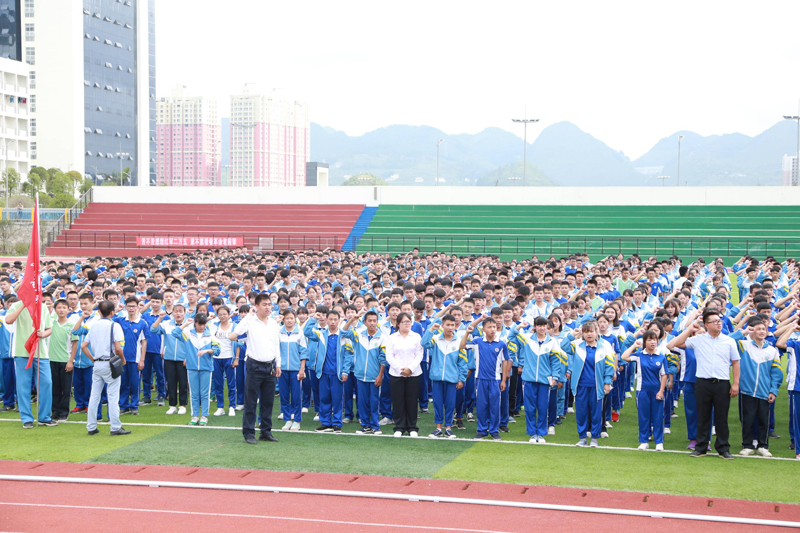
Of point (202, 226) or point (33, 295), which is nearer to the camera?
point (33, 295)

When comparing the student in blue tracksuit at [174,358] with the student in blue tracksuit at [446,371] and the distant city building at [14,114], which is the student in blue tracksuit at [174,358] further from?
the distant city building at [14,114]

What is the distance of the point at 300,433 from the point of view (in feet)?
34.0

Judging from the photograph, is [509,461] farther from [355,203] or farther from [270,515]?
[355,203]

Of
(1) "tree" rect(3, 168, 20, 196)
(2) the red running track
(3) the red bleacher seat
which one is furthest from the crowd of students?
(1) "tree" rect(3, 168, 20, 196)

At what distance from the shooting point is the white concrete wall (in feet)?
145

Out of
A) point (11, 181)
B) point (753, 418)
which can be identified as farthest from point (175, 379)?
point (11, 181)

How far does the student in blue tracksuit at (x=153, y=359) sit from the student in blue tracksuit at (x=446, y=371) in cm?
428

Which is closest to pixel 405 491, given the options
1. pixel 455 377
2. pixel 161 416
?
pixel 455 377

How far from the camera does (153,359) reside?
1212 cm

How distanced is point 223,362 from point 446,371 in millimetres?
3472

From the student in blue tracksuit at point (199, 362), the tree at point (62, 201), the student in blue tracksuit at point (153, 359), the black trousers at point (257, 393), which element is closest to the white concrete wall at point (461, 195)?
the tree at point (62, 201)

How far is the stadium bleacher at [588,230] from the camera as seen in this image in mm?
37750

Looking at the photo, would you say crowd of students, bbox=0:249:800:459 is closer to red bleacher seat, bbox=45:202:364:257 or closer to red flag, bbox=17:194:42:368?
red flag, bbox=17:194:42:368

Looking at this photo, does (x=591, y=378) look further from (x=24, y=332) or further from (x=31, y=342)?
(x=24, y=332)
